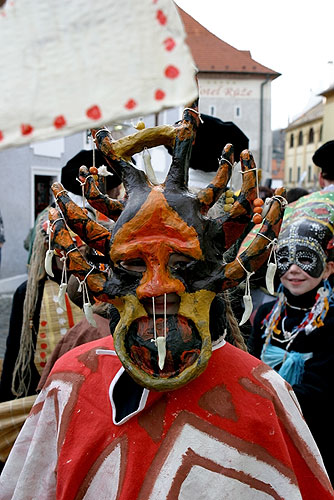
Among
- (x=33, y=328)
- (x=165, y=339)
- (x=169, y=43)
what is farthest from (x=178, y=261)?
(x=33, y=328)

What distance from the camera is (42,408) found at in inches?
75.4

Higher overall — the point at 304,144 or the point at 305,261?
the point at 305,261

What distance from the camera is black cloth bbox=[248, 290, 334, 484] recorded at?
256cm

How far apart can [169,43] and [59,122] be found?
0.18 m

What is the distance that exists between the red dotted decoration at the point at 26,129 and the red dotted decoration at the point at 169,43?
0.20 m

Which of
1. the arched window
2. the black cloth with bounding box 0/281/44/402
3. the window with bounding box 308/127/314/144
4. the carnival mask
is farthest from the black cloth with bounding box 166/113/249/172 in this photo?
the arched window

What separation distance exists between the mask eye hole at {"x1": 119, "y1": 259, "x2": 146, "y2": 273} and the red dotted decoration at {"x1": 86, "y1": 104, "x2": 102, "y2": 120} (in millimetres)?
1007

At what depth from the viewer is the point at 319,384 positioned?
8.52 feet

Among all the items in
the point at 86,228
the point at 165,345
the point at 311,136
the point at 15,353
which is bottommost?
the point at 311,136

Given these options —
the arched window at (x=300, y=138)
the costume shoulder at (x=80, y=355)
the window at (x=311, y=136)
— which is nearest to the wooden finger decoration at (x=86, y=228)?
the costume shoulder at (x=80, y=355)

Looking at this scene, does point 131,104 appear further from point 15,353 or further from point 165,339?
point 15,353

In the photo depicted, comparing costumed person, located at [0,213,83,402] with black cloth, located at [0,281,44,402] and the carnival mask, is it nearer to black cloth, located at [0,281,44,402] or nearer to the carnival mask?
black cloth, located at [0,281,44,402]

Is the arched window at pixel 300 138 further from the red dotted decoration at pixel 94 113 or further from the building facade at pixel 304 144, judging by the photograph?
the red dotted decoration at pixel 94 113

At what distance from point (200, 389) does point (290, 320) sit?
148 centimetres
